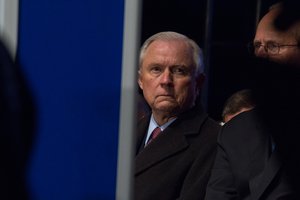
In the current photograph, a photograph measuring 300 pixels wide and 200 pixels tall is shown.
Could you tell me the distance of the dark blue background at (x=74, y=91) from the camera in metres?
2.10

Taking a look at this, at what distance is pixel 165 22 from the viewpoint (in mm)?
7348

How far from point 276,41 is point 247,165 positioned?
40 cm

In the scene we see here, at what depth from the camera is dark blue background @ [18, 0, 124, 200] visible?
2.10 meters

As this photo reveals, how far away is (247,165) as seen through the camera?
277 centimetres

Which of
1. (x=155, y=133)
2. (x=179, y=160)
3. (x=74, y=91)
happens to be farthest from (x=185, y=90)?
(x=74, y=91)

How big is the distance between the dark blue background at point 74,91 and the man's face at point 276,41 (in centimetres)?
78

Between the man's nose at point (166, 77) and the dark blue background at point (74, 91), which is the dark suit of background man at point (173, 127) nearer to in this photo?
the man's nose at point (166, 77)

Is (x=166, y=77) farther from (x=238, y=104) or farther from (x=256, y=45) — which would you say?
(x=238, y=104)

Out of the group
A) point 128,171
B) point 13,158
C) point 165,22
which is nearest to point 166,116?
point 128,171

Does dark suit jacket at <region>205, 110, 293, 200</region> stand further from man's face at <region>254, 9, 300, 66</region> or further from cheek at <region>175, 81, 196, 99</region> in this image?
cheek at <region>175, 81, 196, 99</region>

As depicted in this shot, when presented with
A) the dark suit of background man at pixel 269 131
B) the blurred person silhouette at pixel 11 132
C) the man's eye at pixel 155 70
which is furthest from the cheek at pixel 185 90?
the blurred person silhouette at pixel 11 132

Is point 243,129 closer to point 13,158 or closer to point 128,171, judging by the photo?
point 128,171

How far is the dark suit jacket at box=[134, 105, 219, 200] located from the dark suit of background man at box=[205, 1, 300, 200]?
0.87 feet

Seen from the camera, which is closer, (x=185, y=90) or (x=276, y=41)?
(x=276, y=41)
